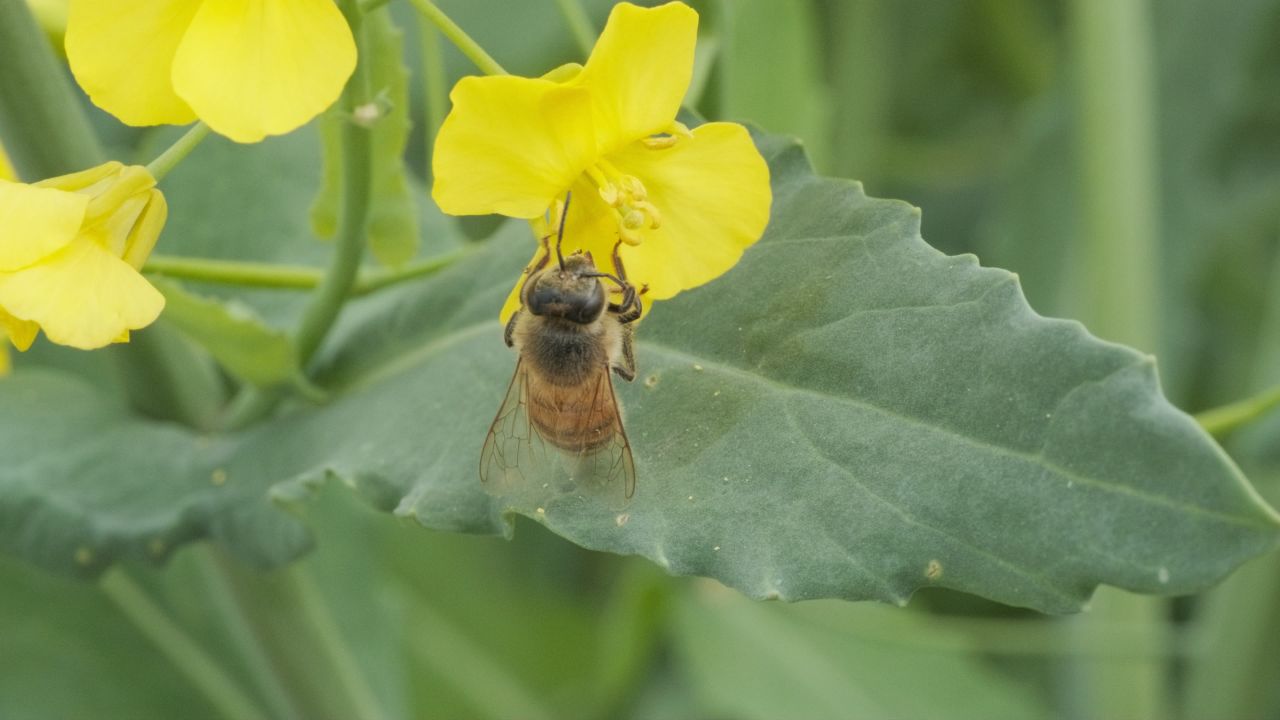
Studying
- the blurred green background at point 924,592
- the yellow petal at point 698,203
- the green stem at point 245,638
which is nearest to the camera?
the yellow petal at point 698,203

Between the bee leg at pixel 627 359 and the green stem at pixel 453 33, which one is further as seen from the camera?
the bee leg at pixel 627 359

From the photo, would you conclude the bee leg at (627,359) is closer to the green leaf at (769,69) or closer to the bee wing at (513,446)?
the bee wing at (513,446)

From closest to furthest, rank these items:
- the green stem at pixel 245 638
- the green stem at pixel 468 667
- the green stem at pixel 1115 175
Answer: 1. the green stem at pixel 245 638
2. the green stem at pixel 1115 175
3. the green stem at pixel 468 667

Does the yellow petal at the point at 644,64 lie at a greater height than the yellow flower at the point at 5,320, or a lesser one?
greater

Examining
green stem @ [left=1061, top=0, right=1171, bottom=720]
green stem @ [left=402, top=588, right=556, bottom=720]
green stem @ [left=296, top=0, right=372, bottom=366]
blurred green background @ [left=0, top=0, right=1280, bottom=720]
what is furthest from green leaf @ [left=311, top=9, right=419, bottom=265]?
green stem @ [left=402, top=588, right=556, bottom=720]

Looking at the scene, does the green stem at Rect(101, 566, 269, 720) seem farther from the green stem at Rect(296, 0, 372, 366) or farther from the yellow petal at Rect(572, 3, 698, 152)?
the yellow petal at Rect(572, 3, 698, 152)

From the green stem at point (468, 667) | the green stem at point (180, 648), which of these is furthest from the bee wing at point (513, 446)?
the green stem at point (468, 667)
